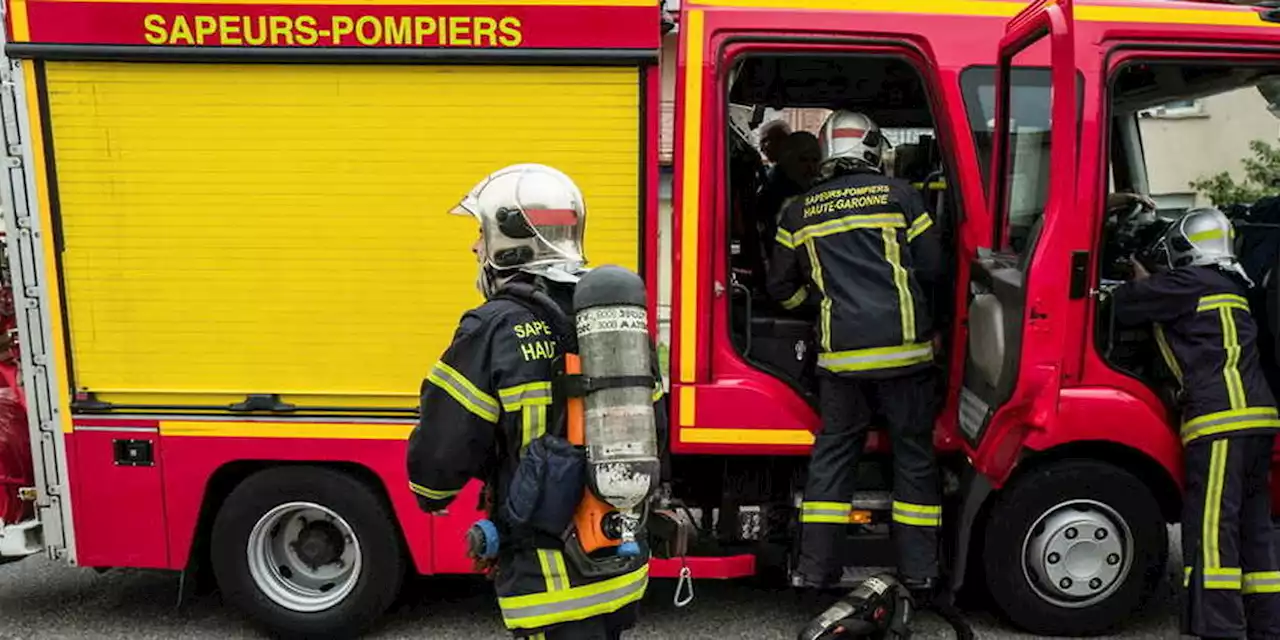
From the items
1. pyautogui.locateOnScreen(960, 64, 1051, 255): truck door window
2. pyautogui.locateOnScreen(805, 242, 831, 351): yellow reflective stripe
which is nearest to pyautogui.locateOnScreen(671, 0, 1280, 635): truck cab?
pyautogui.locateOnScreen(960, 64, 1051, 255): truck door window

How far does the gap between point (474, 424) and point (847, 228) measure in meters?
1.88

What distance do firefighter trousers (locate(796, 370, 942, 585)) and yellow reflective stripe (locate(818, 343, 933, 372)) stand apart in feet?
0.21

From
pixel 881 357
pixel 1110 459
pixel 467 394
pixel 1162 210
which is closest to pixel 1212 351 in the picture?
pixel 1110 459

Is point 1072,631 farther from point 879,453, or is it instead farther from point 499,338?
point 499,338

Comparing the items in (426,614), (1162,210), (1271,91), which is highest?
(1271,91)

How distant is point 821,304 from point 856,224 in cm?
32

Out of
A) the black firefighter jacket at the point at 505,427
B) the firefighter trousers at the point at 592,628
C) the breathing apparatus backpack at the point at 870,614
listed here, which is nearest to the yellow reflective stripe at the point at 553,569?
the black firefighter jacket at the point at 505,427

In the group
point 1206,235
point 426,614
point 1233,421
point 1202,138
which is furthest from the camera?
point 1202,138

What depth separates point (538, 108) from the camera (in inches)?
→ 137

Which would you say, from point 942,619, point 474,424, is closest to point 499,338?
point 474,424

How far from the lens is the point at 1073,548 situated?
12.4 feet

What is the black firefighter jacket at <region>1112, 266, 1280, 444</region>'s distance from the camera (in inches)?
139

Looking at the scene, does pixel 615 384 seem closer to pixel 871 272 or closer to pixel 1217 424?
pixel 871 272

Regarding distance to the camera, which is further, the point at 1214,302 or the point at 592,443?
the point at 1214,302
